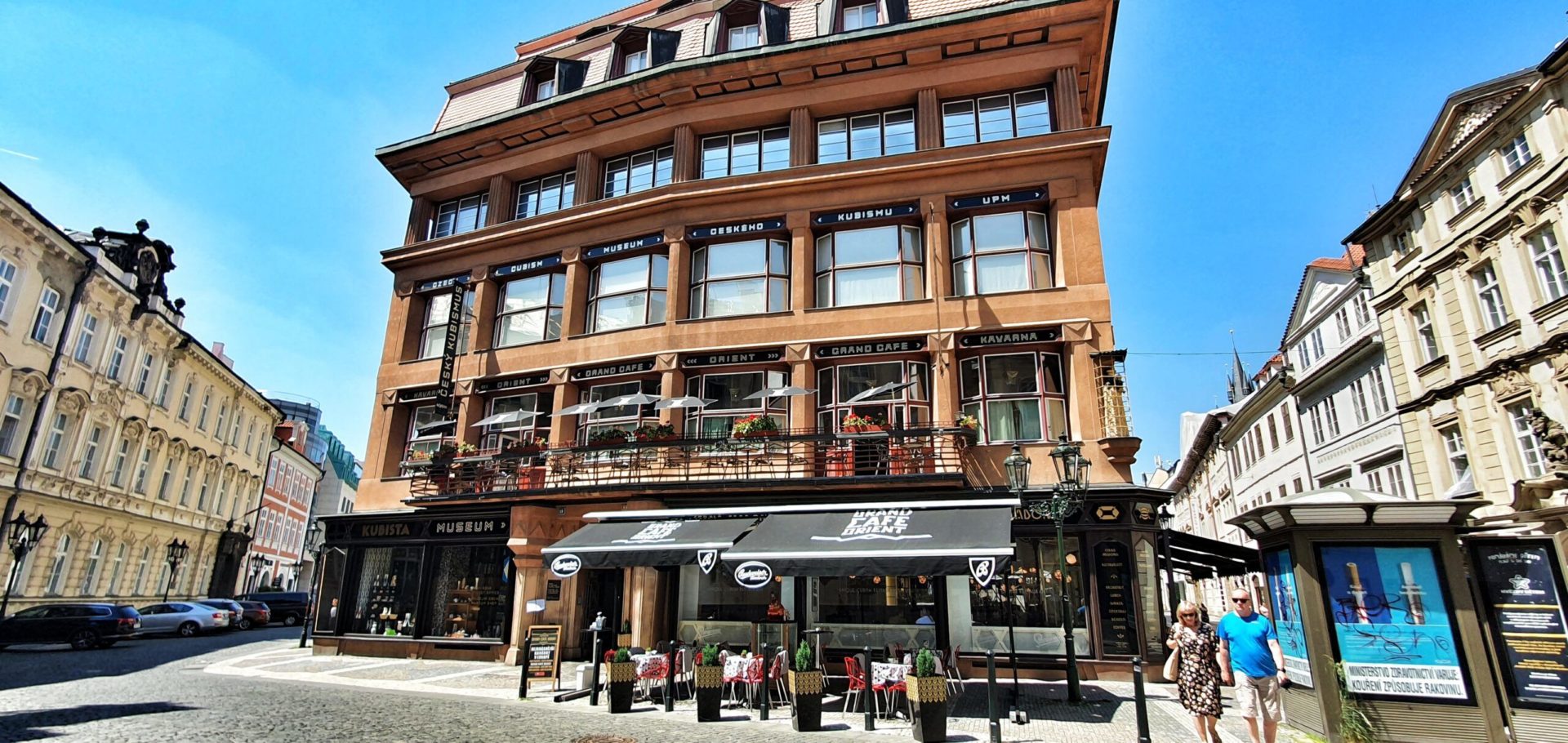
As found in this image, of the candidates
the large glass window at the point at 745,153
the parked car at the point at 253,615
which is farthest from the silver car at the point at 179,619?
the large glass window at the point at 745,153

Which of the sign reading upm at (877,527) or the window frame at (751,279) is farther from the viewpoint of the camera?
the window frame at (751,279)

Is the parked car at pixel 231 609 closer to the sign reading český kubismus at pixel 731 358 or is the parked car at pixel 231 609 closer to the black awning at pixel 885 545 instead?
the sign reading český kubismus at pixel 731 358

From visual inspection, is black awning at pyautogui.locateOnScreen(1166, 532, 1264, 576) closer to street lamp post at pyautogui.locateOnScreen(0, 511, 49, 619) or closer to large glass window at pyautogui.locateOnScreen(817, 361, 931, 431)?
large glass window at pyautogui.locateOnScreen(817, 361, 931, 431)

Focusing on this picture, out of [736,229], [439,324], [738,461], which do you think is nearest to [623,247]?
[736,229]

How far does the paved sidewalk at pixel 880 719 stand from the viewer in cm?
1027

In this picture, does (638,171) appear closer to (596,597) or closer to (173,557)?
(596,597)

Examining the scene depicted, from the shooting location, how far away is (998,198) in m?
18.8

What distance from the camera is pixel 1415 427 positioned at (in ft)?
84.3

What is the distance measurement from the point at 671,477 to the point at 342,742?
9.25 meters

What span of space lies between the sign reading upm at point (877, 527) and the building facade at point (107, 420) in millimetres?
32106

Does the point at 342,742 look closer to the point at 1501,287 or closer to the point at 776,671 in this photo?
the point at 776,671

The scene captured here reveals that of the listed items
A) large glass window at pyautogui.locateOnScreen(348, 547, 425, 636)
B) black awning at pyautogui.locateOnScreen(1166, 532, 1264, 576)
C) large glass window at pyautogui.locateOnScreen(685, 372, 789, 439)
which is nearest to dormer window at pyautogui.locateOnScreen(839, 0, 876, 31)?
large glass window at pyautogui.locateOnScreen(685, 372, 789, 439)

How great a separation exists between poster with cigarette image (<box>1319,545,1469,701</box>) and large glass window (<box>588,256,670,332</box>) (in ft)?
51.4

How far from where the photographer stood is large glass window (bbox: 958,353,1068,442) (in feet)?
56.6
